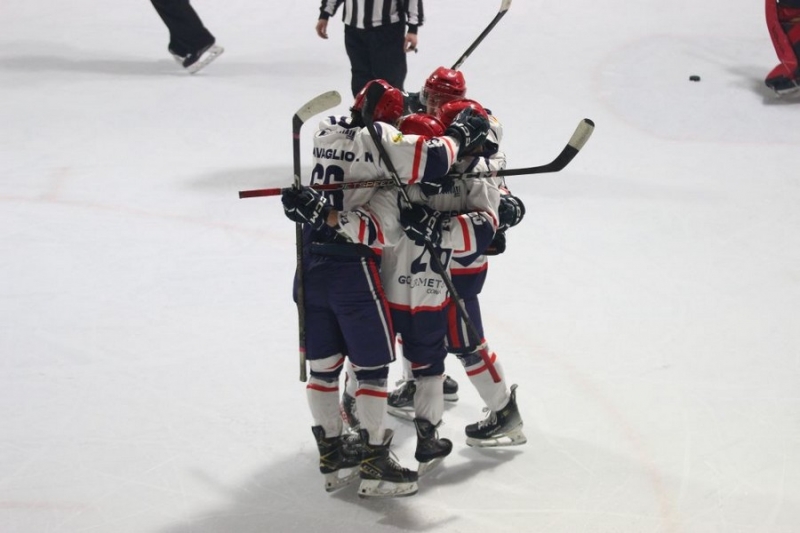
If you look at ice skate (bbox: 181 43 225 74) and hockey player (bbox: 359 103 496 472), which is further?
ice skate (bbox: 181 43 225 74)

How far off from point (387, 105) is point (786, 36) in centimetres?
404

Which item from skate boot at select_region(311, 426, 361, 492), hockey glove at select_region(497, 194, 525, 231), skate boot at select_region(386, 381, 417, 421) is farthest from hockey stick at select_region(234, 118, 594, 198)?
skate boot at select_region(386, 381, 417, 421)

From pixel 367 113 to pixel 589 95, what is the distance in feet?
12.6

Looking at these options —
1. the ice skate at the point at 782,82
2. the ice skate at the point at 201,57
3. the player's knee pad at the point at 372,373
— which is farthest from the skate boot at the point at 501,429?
the ice skate at the point at 201,57

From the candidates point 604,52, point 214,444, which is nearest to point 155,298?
point 214,444

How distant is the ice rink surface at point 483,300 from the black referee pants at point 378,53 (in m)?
0.68

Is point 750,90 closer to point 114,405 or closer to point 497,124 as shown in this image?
point 497,124

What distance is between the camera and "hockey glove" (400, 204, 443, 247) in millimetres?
2633

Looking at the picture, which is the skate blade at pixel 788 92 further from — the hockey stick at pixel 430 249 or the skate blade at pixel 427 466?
the skate blade at pixel 427 466

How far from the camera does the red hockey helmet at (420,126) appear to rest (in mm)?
2684

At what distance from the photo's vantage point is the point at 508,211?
289cm

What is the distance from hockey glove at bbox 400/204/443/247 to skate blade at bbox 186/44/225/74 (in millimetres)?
4223

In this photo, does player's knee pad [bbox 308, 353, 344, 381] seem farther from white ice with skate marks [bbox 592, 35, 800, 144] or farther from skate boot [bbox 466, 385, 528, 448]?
white ice with skate marks [bbox 592, 35, 800, 144]

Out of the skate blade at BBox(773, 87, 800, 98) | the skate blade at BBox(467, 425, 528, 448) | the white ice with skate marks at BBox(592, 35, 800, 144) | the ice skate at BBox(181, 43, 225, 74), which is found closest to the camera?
the skate blade at BBox(467, 425, 528, 448)
